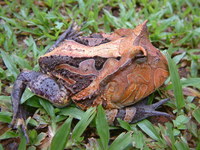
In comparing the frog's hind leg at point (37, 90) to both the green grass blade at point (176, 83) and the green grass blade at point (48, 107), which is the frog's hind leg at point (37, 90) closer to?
the green grass blade at point (48, 107)

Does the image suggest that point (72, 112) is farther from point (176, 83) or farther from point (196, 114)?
point (196, 114)

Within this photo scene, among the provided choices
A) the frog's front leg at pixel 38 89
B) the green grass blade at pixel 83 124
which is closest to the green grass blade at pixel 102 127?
the green grass blade at pixel 83 124

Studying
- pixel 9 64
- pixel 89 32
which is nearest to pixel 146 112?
pixel 89 32

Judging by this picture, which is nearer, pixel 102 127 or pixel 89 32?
pixel 102 127

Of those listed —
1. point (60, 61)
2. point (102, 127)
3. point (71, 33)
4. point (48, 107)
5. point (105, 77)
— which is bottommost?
point (102, 127)

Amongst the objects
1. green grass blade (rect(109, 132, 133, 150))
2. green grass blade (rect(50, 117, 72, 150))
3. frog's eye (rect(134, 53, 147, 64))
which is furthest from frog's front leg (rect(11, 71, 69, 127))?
frog's eye (rect(134, 53, 147, 64))

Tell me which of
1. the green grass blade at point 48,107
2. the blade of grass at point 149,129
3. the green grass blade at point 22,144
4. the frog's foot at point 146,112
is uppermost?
the green grass blade at point 48,107

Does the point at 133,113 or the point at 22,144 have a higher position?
the point at 22,144
